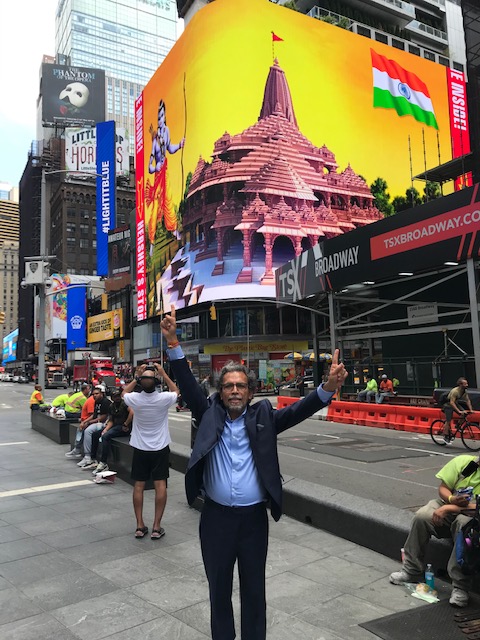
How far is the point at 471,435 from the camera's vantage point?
1325 centimetres

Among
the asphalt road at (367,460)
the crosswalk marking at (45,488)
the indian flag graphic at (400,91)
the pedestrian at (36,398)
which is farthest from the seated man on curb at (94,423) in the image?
the indian flag graphic at (400,91)

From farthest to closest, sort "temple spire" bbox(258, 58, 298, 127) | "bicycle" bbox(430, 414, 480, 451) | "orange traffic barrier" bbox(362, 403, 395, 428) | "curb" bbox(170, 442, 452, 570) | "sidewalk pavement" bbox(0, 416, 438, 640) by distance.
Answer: "temple spire" bbox(258, 58, 298, 127)
"orange traffic barrier" bbox(362, 403, 395, 428)
"bicycle" bbox(430, 414, 480, 451)
"curb" bbox(170, 442, 452, 570)
"sidewalk pavement" bbox(0, 416, 438, 640)

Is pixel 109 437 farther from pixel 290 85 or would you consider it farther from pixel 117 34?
pixel 117 34

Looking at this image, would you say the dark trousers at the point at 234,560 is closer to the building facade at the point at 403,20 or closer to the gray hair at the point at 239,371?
the gray hair at the point at 239,371

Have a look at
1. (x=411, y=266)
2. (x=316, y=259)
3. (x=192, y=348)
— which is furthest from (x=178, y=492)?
(x=192, y=348)

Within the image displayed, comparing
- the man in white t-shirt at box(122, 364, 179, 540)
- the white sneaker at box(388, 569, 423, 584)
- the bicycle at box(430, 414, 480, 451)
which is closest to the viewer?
the white sneaker at box(388, 569, 423, 584)

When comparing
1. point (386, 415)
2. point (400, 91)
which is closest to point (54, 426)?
point (386, 415)

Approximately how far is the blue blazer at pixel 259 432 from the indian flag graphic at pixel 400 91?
56.5m

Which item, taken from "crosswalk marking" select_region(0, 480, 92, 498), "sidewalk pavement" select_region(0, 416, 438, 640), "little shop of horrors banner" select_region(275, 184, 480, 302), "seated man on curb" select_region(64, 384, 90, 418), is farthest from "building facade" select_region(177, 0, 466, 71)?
"sidewalk pavement" select_region(0, 416, 438, 640)

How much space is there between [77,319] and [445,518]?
9208 cm

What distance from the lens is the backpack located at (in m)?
3.78

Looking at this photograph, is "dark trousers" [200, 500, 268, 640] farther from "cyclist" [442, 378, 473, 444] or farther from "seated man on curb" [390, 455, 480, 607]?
"cyclist" [442, 378, 473, 444]

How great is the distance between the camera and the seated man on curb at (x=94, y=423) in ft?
32.0

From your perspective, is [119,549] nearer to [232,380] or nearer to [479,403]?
[232,380]
